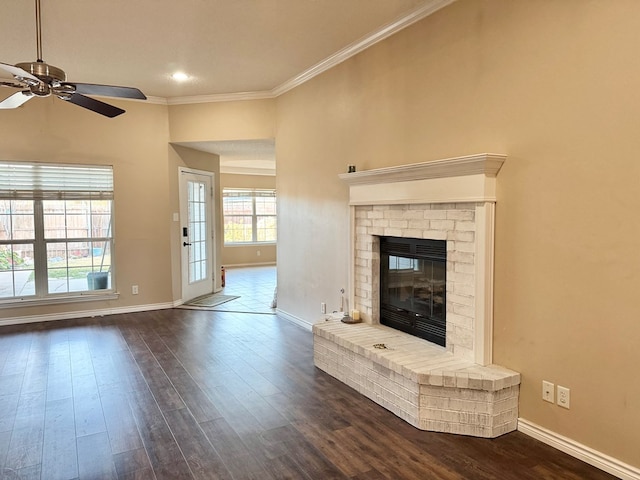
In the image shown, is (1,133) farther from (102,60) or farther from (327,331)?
(327,331)

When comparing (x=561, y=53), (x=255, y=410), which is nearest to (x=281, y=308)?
(x=255, y=410)

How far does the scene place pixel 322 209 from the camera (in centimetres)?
485

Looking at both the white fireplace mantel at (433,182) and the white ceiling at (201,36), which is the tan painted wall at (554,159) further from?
the white ceiling at (201,36)

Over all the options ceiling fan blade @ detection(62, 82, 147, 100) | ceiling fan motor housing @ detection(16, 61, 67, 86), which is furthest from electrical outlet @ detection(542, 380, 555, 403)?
ceiling fan motor housing @ detection(16, 61, 67, 86)

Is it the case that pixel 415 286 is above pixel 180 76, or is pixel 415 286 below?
below

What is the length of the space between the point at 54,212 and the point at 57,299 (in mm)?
1129

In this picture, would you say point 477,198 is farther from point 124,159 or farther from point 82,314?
point 82,314

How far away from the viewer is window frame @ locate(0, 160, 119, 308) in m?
5.44

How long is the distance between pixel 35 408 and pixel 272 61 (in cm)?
372

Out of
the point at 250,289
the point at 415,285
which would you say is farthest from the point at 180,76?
the point at 250,289

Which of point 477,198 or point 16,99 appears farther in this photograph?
point 16,99

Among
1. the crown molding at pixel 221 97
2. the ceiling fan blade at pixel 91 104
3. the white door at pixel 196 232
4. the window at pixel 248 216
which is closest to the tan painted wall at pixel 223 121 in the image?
A: the crown molding at pixel 221 97

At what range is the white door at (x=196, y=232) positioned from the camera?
664cm

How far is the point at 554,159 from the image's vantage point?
2488mm
